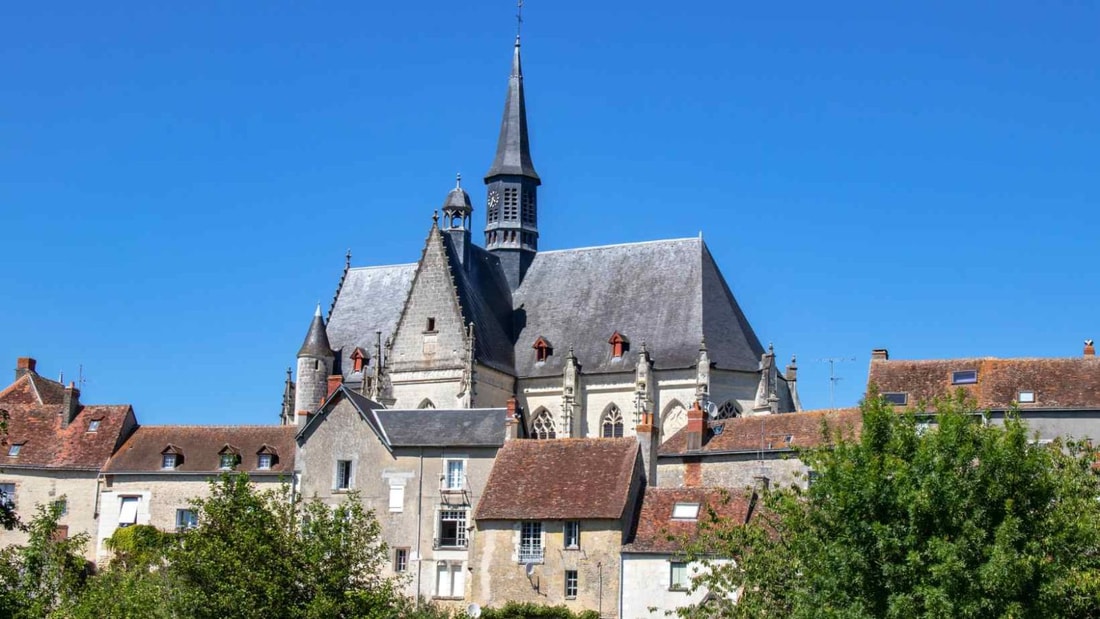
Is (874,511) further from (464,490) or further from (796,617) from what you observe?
(464,490)

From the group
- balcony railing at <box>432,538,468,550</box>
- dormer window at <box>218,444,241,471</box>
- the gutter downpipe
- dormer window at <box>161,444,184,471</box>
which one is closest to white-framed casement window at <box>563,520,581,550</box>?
balcony railing at <box>432,538,468,550</box>

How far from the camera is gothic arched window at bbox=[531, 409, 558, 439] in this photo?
168ft

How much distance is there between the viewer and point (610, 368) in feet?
165

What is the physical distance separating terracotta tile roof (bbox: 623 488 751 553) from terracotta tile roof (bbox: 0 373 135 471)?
1762cm

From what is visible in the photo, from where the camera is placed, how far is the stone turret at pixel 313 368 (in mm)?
52469

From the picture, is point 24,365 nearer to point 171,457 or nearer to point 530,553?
point 171,457

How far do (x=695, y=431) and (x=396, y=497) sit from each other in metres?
8.03

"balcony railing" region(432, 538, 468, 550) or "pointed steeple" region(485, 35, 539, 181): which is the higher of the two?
"pointed steeple" region(485, 35, 539, 181)

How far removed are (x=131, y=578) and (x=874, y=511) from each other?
16902 mm

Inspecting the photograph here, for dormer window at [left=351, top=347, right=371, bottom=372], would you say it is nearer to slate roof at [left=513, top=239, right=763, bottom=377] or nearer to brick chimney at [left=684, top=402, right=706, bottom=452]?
slate roof at [left=513, top=239, right=763, bottom=377]

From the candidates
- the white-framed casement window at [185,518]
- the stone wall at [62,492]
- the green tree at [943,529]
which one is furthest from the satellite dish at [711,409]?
the green tree at [943,529]

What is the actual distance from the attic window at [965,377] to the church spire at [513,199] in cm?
2078

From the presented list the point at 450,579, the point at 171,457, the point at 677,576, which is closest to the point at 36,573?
the point at 450,579

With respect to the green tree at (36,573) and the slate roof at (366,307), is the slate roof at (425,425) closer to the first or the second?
the green tree at (36,573)
